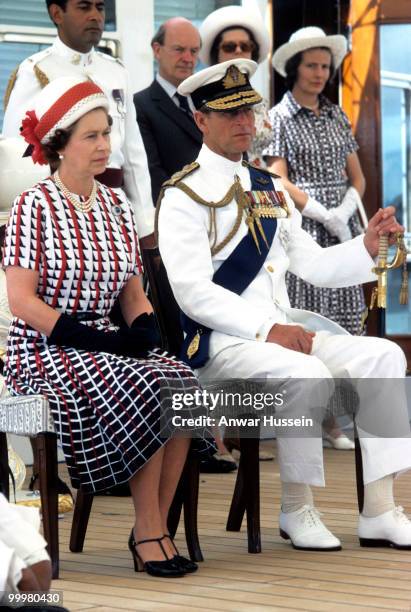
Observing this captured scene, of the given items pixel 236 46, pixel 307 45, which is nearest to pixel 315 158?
pixel 307 45

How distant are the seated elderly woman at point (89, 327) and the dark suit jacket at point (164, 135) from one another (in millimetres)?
1474

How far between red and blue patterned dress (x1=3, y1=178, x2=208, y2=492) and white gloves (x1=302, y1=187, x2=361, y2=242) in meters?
2.28

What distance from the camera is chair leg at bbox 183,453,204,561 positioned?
378cm

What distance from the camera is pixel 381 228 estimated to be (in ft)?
13.2

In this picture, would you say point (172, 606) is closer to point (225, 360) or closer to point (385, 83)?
point (225, 360)

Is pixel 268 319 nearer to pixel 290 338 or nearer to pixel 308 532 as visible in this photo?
pixel 290 338

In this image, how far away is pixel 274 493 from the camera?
4.99 meters

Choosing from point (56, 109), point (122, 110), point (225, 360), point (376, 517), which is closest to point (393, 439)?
point (376, 517)

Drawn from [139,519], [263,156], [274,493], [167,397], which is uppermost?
[263,156]

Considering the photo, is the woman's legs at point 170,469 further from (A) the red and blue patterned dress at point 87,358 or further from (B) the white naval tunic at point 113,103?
(B) the white naval tunic at point 113,103

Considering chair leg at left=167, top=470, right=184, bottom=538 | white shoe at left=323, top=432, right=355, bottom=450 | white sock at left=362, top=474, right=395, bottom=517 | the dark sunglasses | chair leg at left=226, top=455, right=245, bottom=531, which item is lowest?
white shoe at left=323, top=432, right=355, bottom=450

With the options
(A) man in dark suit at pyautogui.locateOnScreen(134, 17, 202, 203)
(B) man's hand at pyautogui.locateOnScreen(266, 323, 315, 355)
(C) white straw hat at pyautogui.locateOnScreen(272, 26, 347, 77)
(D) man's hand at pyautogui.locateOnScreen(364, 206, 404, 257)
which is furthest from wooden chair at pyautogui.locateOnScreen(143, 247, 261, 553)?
(C) white straw hat at pyautogui.locateOnScreen(272, 26, 347, 77)

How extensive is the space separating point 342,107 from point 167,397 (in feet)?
12.3

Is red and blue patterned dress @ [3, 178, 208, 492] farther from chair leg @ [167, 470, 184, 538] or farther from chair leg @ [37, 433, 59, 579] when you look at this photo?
chair leg @ [167, 470, 184, 538]
